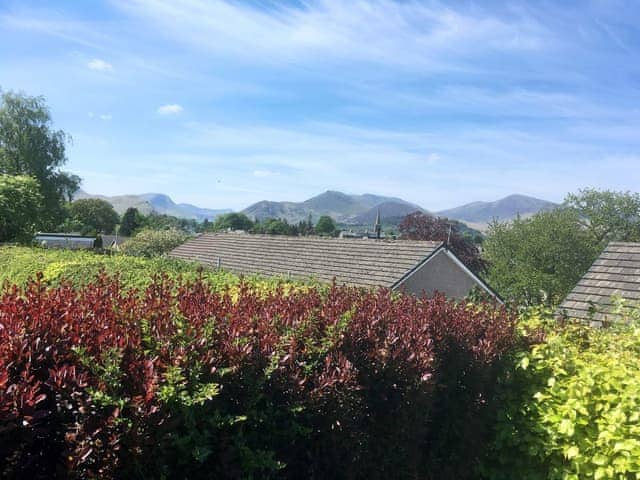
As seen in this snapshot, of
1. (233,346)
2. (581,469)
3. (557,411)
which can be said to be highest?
(233,346)

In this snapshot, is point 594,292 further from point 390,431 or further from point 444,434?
point 390,431

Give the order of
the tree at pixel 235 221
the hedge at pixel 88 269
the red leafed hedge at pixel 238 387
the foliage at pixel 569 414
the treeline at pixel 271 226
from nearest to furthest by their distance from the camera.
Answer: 1. the red leafed hedge at pixel 238 387
2. the foliage at pixel 569 414
3. the hedge at pixel 88 269
4. the treeline at pixel 271 226
5. the tree at pixel 235 221

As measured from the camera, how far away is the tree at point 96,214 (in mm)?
90625

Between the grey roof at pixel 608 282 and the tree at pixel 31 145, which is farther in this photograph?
the tree at pixel 31 145

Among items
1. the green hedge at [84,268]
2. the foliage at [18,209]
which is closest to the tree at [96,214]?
the foliage at [18,209]

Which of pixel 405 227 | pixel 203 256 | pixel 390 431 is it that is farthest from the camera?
pixel 405 227

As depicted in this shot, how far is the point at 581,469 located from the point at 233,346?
303 cm

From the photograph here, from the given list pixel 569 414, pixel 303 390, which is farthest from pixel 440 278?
pixel 303 390

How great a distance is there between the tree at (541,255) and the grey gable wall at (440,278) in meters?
15.0

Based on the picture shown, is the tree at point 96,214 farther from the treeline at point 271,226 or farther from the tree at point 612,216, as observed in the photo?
the tree at point 612,216

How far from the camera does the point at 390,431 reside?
3490 millimetres

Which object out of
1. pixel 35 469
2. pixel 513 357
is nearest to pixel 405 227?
pixel 513 357

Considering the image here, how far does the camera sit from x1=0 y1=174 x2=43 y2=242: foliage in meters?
16.9

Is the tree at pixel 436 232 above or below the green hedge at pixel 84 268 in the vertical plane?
above
